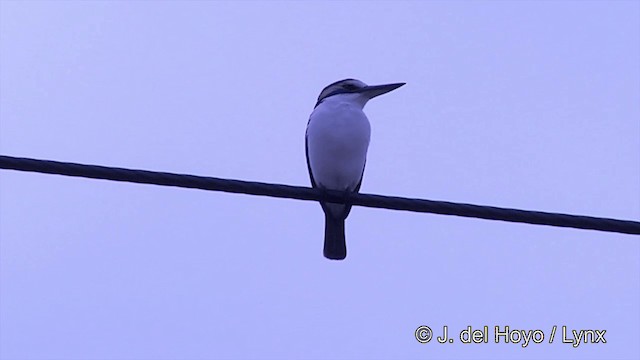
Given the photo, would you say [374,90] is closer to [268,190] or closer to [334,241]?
[334,241]

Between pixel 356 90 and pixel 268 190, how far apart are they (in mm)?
2706

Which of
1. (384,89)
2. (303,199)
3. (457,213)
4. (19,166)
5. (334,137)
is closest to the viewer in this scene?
(19,166)

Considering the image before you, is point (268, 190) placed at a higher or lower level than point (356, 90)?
lower

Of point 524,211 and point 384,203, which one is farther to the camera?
point 384,203

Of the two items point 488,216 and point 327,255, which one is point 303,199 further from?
point 327,255

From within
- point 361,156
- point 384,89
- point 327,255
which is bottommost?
point 327,255

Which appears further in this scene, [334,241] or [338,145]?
[334,241]

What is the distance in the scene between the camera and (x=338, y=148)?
245 inches

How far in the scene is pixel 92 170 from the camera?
3893mm

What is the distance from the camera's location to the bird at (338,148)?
6.25 meters

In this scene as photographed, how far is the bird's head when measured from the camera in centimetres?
663

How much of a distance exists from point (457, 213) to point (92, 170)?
4.69 feet

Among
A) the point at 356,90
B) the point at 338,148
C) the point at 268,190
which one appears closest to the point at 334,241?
the point at 338,148

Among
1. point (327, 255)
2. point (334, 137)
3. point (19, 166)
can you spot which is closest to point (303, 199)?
point (19, 166)
